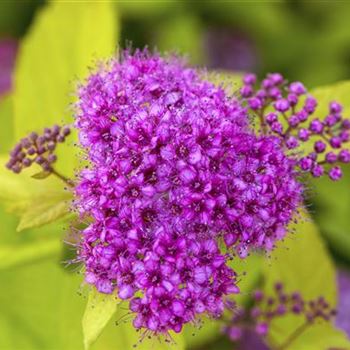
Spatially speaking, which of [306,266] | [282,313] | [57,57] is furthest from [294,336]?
[57,57]

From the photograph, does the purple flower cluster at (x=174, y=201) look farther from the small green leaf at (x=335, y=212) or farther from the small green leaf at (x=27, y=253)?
the small green leaf at (x=335, y=212)

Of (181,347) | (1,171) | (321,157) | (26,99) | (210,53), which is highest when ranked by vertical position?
(210,53)

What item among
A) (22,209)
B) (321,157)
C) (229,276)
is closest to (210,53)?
(321,157)

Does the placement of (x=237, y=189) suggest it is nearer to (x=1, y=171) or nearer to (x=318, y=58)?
(x=1, y=171)

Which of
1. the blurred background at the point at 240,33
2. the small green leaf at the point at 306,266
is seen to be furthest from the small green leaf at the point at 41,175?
the blurred background at the point at 240,33

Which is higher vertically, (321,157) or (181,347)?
(321,157)

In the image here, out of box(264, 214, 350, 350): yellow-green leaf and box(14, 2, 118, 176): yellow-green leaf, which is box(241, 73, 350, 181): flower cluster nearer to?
box(264, 214, 350, 350): yellow-green leaf
